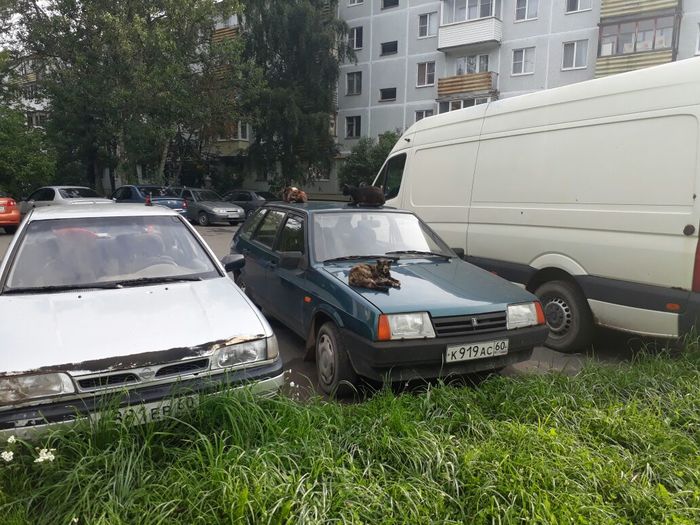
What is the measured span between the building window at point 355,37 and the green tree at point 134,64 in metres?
11.4

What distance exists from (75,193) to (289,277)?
1467 cm

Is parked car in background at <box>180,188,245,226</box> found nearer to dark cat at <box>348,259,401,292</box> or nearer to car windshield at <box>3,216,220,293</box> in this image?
car windshield at <box>3,216,220,293</box>

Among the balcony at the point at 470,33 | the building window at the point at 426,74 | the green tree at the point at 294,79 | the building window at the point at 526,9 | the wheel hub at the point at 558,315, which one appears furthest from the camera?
the building window at the point at 426,74

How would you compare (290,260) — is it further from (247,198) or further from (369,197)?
(247,198)

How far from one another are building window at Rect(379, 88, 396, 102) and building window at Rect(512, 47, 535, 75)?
297 inches

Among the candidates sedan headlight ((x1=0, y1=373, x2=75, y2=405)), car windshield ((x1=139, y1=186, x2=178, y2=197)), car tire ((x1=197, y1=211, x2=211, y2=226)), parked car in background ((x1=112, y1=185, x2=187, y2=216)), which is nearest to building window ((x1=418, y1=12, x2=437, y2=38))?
car tire ((x1=197, y1=211, x2=211, y2=226))

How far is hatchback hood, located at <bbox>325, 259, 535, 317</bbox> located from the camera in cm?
364

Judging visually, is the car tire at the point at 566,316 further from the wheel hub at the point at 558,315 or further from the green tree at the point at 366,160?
the green tree at the point at 366,160

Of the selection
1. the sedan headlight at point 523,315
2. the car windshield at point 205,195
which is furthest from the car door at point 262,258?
the car windshield at point 205,195

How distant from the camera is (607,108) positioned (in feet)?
16.1

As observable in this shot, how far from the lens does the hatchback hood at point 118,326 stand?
2553 millimetres

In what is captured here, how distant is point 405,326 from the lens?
351 centimetres

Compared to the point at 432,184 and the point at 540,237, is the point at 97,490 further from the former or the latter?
the point at 432,184

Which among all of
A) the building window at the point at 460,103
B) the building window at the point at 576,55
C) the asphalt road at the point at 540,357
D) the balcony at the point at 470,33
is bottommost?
the asphalt road at the point at 540,357
